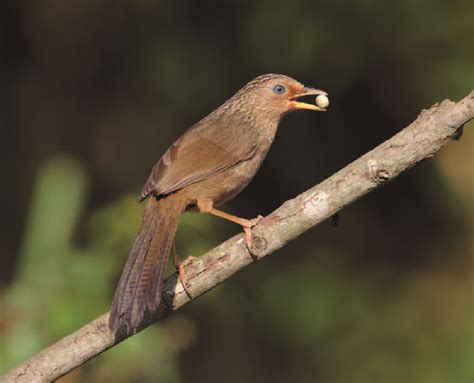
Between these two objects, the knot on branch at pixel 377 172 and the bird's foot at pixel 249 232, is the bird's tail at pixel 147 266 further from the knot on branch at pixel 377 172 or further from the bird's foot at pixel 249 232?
the knot on branch at pixel 377 172

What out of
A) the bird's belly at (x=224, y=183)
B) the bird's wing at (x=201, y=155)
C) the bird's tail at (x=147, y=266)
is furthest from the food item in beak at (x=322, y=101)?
the bird's tail at (x=147, y=266)

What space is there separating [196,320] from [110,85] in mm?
1998

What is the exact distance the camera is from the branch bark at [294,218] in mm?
3387

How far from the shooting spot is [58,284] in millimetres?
4699

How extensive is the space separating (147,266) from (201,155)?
730 millimetres

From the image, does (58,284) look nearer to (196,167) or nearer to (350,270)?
(196,167)

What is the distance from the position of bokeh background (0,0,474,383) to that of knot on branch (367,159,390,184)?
209 cm

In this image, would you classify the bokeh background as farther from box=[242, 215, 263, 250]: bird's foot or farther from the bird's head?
box=[242, 215, 263, 250]: bird's foot

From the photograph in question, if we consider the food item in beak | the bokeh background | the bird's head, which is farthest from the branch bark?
the bokeh background

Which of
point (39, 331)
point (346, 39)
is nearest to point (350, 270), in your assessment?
point (346, 39)

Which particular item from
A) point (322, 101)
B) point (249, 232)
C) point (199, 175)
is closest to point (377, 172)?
point (249, 232)

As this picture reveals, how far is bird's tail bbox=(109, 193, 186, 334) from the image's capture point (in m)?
3.50

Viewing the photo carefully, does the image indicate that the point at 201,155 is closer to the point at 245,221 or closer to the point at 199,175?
the point at 199,175

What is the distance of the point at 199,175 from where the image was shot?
4.10m
